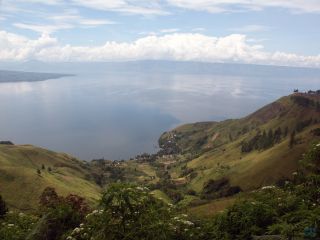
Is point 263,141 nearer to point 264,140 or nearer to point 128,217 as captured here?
point 264,140

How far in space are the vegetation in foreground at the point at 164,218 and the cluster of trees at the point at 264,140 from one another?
6021 inches

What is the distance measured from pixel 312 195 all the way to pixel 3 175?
11058cm

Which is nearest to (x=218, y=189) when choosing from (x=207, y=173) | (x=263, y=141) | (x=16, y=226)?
(x=207, y=173)

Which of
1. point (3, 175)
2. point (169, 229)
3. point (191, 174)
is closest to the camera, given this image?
point (169, 229)

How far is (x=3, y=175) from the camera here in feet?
371

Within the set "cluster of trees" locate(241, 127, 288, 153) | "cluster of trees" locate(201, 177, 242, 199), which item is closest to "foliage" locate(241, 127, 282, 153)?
"cluster of trees" locate(241, 127, 288, 153)

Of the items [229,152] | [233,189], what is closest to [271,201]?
[233,189]

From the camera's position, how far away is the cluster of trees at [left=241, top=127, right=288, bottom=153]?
168 metres

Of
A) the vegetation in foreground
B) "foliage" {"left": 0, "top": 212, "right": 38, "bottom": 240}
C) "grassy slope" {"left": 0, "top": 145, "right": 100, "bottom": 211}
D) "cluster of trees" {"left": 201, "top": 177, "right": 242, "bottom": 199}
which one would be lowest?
"cluster of trees" {"left": 201, "top": 177, "right": 242, "bottom": 199}

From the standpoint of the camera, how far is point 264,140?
177625 millimetres

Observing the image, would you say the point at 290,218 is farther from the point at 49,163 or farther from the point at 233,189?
the point at 49,163

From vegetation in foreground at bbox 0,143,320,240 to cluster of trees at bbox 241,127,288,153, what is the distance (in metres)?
153

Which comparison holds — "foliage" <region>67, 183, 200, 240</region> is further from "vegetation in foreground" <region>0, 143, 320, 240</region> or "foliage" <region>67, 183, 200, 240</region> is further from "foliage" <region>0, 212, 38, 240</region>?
"foliage" <region>0, 212, 38, 240</region>

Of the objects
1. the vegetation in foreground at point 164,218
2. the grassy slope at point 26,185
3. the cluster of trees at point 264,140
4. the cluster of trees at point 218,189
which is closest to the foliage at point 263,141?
the cluster of trees at point 264,140
